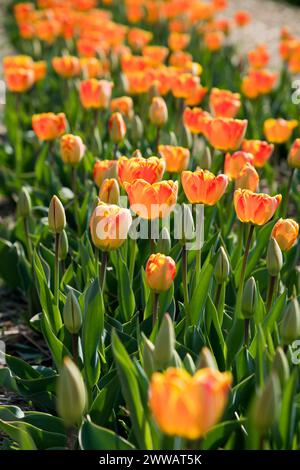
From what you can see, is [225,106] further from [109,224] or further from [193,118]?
[109,224]

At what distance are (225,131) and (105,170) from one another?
51 cm

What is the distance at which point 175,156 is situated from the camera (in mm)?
2924

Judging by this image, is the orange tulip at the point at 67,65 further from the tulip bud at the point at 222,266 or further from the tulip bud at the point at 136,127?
the tulip bud at the point at 222,266

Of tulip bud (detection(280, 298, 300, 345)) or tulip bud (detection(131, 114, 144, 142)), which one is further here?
tulip bud (detection(131, 114, 144, 142))

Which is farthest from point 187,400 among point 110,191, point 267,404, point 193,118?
point 193,118

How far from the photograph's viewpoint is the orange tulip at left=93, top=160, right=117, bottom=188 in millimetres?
2713

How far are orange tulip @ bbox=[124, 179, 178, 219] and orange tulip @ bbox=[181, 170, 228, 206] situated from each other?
0.32 ft

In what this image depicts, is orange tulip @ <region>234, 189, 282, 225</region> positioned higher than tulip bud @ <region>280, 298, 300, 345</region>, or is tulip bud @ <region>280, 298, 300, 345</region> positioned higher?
orange tulip @ <region>234, 189, 282, 225</region>

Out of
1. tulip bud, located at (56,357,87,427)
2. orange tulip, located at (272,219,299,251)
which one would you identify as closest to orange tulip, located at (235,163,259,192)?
orange tulip, located at (272,219,299,251)

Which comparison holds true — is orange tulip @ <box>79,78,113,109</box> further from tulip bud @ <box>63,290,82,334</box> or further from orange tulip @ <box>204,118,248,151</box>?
tulip bud @ <box>63,290,82,334</box>

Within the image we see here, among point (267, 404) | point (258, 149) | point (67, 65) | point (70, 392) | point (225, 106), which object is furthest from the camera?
point (67, 65)

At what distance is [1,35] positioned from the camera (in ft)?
27.7

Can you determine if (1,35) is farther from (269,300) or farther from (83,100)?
(269,300)

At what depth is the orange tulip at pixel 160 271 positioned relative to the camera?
1.95 m
